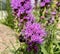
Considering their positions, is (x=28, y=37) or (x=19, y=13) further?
(x=19, y=13)

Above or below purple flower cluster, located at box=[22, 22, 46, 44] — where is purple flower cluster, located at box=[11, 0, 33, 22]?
above

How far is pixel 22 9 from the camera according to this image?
345 cm

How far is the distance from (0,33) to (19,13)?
2.21 m

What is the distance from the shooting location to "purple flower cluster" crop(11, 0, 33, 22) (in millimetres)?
3422

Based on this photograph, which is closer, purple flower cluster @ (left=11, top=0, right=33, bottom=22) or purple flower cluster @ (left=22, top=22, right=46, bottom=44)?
purple flower cluster @ (left=22, top=22, right=46, bottom=44)

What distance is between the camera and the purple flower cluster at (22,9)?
11.2 feet

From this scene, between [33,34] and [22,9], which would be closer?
[33,34]

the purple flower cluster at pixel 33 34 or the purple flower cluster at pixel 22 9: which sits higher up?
the purple flower cluster at pixel 22 9

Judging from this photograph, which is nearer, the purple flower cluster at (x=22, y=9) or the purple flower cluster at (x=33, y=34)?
the purple flower cluster at (x=33, y=34)

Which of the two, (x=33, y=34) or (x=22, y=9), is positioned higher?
(x=22, y=9)

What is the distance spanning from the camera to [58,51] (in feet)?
13.0

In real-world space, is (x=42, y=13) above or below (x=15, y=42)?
above

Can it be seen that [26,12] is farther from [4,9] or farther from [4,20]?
[4,9]

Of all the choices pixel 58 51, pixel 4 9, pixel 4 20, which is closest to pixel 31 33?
pixel 58 51
